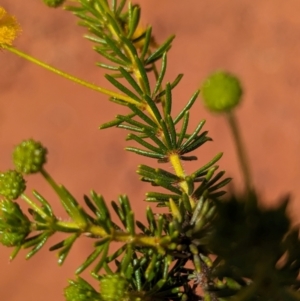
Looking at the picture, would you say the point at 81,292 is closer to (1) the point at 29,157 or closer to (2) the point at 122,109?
(1) the point at 29,157

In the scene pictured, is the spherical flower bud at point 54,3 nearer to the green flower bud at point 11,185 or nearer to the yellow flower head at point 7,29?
the yellow flower head at point 7,29

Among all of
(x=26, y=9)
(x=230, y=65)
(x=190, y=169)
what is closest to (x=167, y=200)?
(x=190, y=169)

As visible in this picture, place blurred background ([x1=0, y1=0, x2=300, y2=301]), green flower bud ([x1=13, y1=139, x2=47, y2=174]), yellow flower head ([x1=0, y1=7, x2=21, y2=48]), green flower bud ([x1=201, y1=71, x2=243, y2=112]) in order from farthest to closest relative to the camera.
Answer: blurred background ([x1=0, y1=0, x2=300, y2=301]) < yellow flower head ([x1=0, y1=7, x2=21, y2=48]) < green flower bud ([x1=13, y1=139, x2=47, y2=174]) < green flower bud ([x1=201, y1=71, x2=243, y2=112])

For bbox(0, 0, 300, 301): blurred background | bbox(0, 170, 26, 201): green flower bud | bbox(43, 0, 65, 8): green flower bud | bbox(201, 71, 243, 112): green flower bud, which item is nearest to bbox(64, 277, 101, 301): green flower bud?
bbox(0, 170, 26, 201): green flower bud

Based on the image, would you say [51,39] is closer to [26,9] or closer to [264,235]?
[26,9]

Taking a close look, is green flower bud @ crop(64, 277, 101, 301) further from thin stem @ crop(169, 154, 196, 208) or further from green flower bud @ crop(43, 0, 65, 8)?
green flower bud @ crop(43, 0, 65, 8)

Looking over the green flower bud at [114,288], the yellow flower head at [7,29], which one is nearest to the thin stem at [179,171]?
the green flower bud at [114,288]
